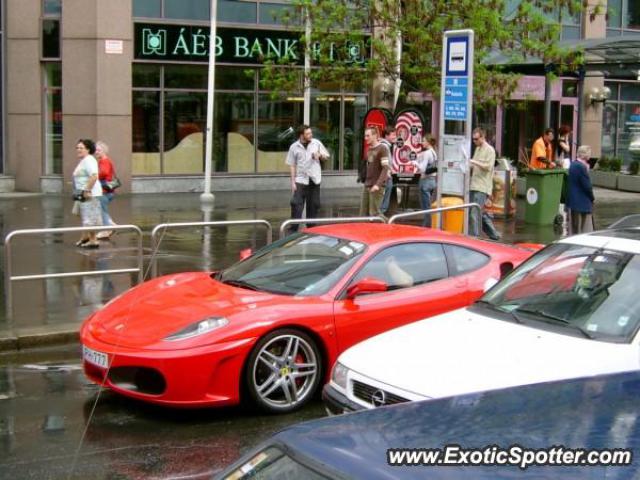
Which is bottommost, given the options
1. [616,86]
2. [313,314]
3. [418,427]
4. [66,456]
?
[66,456]

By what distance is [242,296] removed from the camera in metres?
7.12

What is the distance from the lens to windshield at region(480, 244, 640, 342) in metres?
5.59

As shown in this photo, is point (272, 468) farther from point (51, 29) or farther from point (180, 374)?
point (51, 29)

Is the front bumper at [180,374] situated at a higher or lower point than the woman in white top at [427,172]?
lower

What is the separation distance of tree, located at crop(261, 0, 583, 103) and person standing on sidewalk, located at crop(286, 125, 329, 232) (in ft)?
12.1

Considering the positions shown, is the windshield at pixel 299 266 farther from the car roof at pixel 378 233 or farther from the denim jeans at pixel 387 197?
the denim jeans at pixel 387 197

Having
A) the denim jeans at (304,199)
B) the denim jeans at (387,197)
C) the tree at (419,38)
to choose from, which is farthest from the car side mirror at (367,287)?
the tree at (419,38)

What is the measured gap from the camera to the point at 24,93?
74.4ft

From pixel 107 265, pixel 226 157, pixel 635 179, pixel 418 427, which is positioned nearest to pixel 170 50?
pixel 226 157

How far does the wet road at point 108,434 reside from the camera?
5.76m

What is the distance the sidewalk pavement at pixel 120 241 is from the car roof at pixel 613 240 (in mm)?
5056

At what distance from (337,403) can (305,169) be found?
10371 mm

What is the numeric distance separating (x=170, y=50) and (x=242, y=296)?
16.8 meters

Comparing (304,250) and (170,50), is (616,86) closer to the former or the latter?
(170,50)
